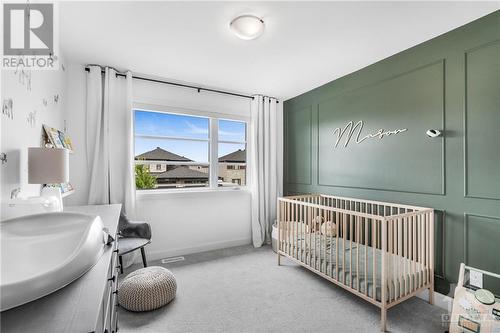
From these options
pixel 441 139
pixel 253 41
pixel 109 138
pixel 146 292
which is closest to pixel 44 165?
pixel 146 292

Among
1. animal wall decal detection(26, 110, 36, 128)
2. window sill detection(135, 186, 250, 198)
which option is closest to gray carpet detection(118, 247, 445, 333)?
window sill detection(135, 186, 250, 198)

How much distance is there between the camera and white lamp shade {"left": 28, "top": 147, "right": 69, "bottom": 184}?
1.40 meters

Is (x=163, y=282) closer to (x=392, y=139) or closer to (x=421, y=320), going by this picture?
(x=421, y=320)

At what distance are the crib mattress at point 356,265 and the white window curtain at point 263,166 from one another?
100 cm

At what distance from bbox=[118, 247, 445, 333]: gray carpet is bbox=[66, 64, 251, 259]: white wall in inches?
24.8

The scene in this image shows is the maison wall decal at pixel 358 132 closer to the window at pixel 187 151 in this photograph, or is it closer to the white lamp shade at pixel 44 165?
the window at pixel 187 151

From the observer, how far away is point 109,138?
2746 mm

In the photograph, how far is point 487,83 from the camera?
5.91 feet

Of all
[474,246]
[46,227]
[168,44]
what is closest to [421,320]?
[474,246]

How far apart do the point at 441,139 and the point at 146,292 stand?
2796mm

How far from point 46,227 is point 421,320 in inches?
97.7

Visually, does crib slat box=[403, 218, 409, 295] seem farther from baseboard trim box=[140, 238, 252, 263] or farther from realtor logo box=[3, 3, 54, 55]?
realtor logo box=[3, 3, 54, 55]

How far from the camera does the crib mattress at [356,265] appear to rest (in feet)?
5.95

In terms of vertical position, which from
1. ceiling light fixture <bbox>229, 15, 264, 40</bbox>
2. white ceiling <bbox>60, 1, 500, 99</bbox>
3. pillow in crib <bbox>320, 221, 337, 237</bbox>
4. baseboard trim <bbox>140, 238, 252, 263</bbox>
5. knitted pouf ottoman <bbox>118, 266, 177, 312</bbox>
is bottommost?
baseboard trim <bbox>140, 238, 252, 263</bbox>
